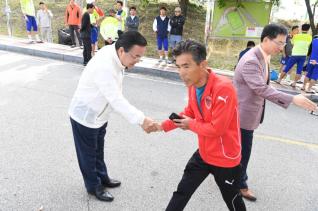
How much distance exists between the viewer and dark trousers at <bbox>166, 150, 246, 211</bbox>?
243 centimetres

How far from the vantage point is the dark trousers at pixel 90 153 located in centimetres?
289

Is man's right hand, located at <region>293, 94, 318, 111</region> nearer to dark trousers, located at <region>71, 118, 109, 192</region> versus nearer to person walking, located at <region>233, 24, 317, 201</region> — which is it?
person walking, located at <region>233, 24, 317, 201</region>

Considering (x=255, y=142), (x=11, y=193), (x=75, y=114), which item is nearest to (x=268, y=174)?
(x=255, y=142)

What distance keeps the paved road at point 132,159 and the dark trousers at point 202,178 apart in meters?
0.74

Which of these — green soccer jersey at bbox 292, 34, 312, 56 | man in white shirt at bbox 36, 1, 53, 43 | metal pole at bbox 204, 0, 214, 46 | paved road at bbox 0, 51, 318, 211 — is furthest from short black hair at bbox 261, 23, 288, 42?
man in white shirt at bbox 36, 1, 53, 43

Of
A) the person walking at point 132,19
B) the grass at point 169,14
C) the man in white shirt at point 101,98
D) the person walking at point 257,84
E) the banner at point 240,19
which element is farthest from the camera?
the grass at point 169,14

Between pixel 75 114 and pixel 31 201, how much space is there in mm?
1055

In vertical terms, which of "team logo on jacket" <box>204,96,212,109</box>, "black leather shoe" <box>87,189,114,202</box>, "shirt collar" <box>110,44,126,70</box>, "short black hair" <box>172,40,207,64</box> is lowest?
"black leather shoe" <box>87,189,114,202</box>

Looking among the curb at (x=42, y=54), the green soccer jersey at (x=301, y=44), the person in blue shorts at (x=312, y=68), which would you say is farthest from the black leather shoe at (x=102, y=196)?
the green soccer jersey at (x=301, y=44)

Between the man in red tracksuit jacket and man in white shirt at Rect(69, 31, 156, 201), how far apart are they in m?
0.41

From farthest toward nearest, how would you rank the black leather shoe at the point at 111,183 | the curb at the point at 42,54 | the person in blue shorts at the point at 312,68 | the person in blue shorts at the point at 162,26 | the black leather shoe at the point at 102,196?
1. the person in blue shorts at the point at 162,26
2. the curb at the point at 42,54
3. the person in blue shorts at the point at 312,68
4. the black leather shoe at the point at 111,183
5. the black leather shoe at the point at 102,196

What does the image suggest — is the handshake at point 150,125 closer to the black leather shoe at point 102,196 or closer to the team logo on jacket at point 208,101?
the team logo on jacket at point 208,101

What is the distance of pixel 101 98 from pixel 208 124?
1001 millimetres

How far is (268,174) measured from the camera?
396cm
